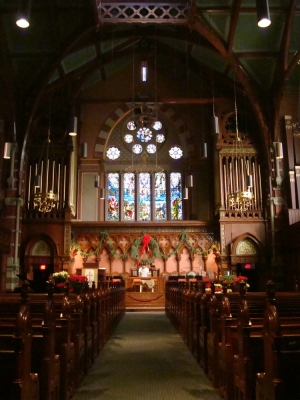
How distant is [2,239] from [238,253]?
9.86 meters

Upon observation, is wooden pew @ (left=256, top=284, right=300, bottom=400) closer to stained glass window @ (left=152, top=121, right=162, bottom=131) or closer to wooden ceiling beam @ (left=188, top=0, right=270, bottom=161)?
wooden ceiling beam @ (left=188, top=0, right=270, bottom=161)

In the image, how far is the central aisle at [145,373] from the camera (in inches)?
195

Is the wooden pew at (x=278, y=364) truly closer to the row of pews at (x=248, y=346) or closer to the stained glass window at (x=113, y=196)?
the row of pews at (x=248, y=346)

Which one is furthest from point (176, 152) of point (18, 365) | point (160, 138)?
point (18, 365)

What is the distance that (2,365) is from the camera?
3.11 metres

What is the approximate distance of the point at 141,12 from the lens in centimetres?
1393

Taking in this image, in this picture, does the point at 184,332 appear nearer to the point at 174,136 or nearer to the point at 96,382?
the point at 96,382

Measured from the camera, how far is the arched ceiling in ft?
46.9

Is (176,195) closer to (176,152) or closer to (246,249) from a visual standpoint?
(176,152)

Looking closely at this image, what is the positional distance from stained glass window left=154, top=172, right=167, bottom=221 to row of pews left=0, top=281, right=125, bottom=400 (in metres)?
13.1

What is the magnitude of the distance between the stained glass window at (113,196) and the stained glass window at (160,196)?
1989mm

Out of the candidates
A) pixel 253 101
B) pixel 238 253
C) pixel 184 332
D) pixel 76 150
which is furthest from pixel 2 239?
pixel 253 101

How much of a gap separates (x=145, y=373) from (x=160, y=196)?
1521 cm

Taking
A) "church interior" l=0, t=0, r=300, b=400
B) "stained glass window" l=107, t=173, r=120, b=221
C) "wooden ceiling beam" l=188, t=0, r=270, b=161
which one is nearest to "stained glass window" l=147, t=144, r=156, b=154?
"church interior" l=0, t=0, r=300, b=400
